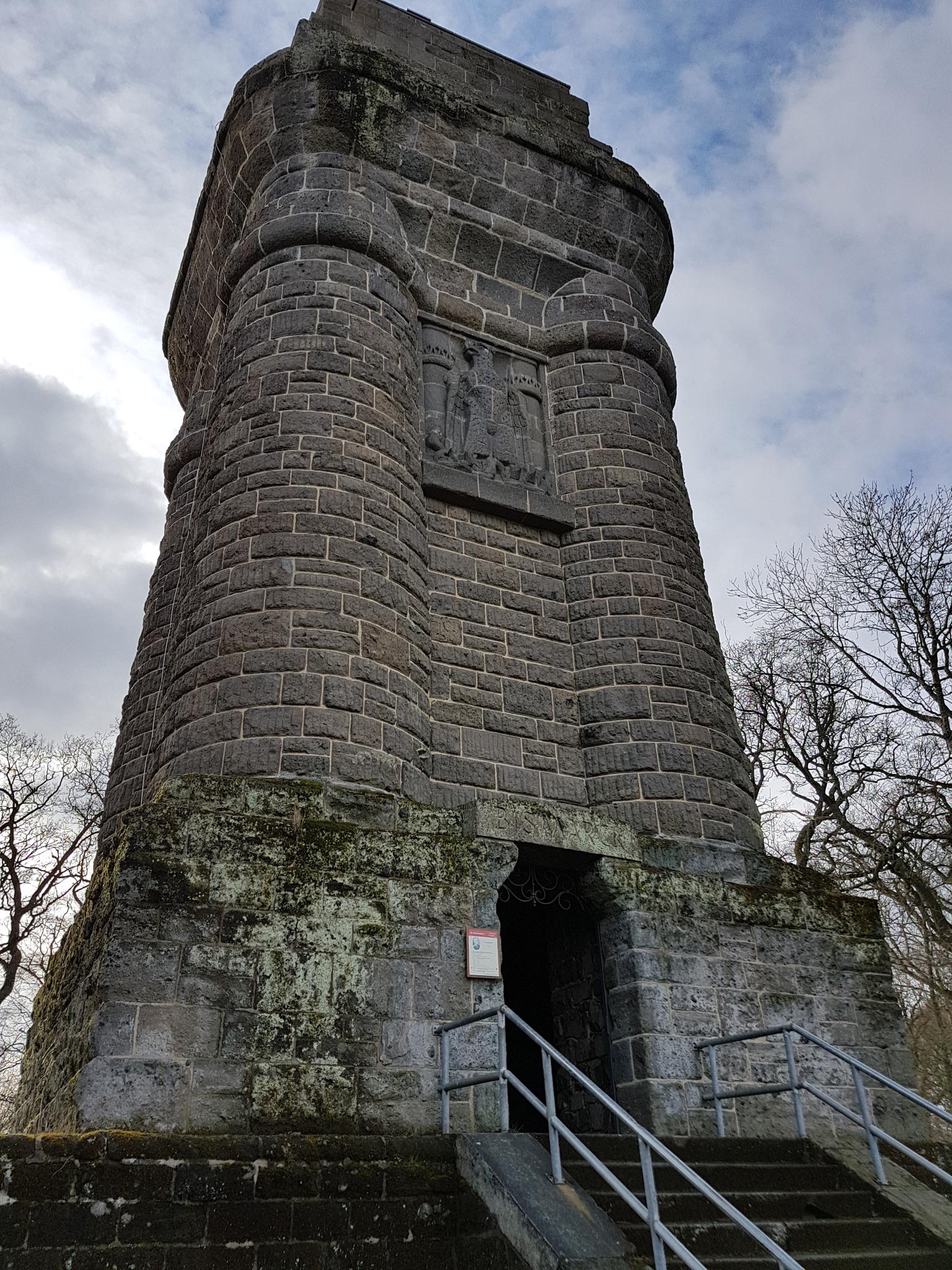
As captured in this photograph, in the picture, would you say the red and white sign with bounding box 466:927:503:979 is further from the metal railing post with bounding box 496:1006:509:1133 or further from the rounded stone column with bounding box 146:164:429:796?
the rounded stone column with bounding box 146:164:429:796

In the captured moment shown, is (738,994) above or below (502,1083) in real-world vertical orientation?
above

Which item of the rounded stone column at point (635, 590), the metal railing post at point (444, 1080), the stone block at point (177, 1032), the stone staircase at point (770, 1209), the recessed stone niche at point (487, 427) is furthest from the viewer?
the recessed stone niche at point (487, 427)

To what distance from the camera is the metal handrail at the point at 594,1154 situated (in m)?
4.05

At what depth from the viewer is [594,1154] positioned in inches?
214

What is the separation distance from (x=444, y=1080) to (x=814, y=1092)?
2.38 meters

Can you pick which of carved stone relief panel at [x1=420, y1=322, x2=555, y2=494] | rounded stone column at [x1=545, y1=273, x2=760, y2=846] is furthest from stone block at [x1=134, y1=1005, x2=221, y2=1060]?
carved stone relief panel at [x1=420, y1=322, x2=555, y2=494]

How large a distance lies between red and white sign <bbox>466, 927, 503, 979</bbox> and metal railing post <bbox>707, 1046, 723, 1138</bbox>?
1.72m

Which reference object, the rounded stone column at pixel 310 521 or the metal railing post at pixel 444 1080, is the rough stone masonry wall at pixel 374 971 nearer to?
the metal railing post at pixel 444 1080

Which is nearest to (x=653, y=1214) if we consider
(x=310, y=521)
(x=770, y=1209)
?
(x=770, y=1209)

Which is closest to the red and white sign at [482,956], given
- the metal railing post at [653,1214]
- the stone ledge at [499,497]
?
the metal railing post at [653,1214]

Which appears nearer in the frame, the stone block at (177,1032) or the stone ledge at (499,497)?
the stone block at (177,1032)

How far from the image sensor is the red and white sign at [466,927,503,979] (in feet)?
20.9

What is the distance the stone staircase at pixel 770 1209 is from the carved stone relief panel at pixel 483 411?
6172 mm

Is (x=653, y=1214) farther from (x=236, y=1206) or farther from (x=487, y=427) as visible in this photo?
(x=487, y=427)
